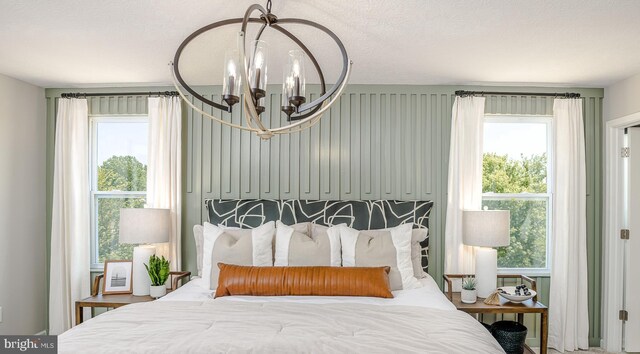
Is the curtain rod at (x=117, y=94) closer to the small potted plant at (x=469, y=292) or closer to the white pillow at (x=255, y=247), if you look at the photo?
the white pillow at (x=255, y=247)

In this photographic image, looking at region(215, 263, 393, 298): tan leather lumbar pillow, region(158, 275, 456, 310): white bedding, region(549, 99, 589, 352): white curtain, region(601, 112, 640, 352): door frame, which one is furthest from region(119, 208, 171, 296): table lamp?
region(601, 112, 640, 352): door frame

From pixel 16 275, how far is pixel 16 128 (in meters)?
1.33

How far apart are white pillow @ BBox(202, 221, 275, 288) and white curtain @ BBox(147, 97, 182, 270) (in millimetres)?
753

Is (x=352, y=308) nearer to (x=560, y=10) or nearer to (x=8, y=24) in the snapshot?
(x=560, y=10)

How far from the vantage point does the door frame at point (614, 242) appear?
393 centimetres

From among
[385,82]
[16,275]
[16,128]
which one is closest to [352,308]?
[385,82]

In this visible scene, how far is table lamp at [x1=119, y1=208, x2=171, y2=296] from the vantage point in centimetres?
358

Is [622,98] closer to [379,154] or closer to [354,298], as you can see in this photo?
[379,154]

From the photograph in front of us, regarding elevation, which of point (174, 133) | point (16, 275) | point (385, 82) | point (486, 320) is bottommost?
point (486, 320)

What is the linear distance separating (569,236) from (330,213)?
7.03ft

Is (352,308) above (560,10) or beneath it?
beneath

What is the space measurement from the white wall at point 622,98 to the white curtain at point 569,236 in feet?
0.94

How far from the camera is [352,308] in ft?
8.46

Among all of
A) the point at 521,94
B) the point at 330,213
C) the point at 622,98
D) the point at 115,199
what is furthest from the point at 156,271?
the point at 622,98
